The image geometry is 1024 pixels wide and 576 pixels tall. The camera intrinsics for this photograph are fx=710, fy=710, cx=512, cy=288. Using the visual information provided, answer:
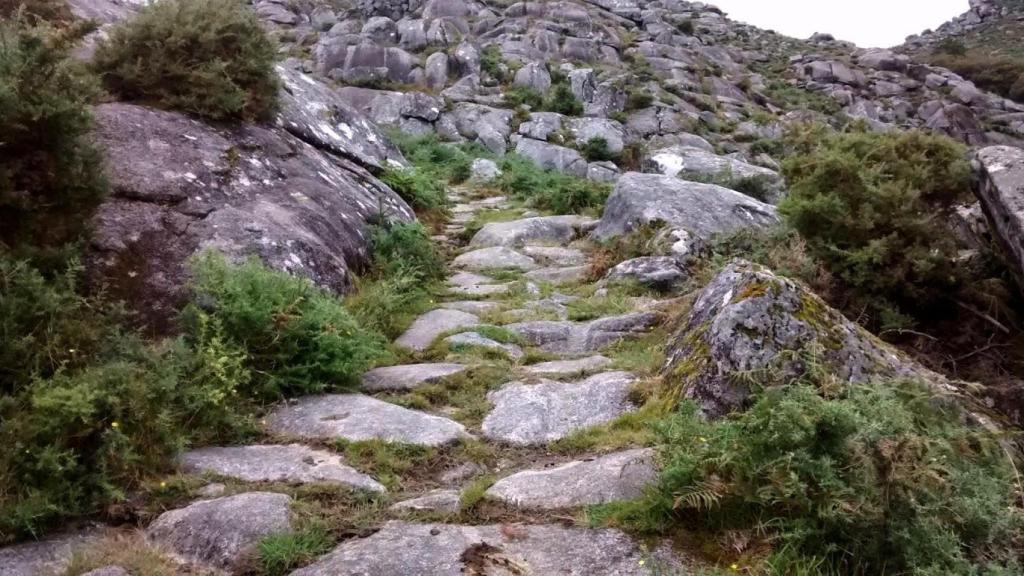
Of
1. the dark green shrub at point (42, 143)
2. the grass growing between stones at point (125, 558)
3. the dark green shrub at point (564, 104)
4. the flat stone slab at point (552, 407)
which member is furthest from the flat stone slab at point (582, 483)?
the dark green shrub at point (564, 104)

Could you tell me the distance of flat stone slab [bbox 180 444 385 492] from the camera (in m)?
3.86

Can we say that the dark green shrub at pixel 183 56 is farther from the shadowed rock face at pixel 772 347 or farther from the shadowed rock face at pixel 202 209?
the shadowed rock face at pixel 772 347

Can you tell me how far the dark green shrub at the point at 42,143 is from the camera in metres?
4.26

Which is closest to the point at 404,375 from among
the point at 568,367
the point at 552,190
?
the point at 568,367

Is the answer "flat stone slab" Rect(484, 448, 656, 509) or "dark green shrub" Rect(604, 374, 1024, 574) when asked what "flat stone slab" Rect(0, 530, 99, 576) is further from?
"dark green shrub" Rect(604, 374, 1024, 574)

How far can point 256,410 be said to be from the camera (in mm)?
4711

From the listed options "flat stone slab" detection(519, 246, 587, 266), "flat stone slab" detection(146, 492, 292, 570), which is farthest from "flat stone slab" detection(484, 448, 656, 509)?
"flat stone slab" detection(519, 246, 587, 266)

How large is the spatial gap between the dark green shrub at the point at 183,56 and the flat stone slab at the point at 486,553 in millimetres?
5776

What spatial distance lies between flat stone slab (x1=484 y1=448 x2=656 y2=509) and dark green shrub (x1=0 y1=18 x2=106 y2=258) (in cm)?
324

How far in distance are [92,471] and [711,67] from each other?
125 feet

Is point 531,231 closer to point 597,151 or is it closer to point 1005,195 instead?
point 1005,195

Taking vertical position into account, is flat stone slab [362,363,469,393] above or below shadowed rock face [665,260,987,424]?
below

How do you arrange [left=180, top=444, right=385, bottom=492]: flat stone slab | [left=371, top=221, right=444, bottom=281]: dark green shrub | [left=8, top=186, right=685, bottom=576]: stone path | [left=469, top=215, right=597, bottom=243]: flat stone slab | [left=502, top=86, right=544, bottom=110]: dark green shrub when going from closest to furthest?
1. [left=8, top=186, right=685, bottom=576]: stone path
2. [left=180, top=444, right=385, bottom=492]: flat stone slab
3. [left=371, top=221, right=444, bottom=281]: dark green shrub
4. [left=469, top=215, right=597, bottom=243]: flat stone slab
5. [left=502, top=86, right=544, bottom=110]: dark green shrub

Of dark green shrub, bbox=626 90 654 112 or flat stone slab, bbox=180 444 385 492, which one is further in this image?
dark green shrub, bbox=626 90 654 112
